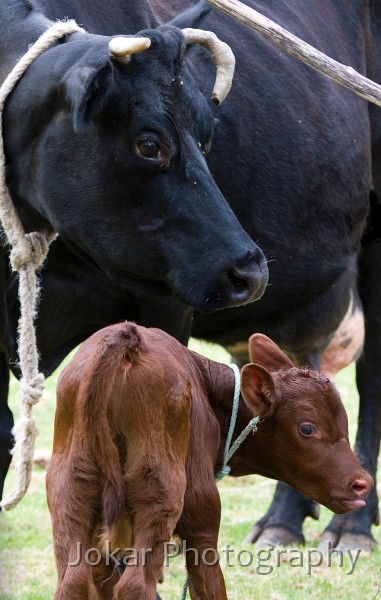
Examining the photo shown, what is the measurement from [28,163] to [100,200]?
0.29 metres

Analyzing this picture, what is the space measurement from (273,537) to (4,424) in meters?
1.70

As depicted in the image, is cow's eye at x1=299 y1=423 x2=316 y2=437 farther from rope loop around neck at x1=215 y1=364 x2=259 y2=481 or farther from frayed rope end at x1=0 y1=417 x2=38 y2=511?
frayed rope end at x1=0 y1=417 x2=38 y2=511

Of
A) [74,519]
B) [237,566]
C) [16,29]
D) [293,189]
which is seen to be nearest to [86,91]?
[16,29]

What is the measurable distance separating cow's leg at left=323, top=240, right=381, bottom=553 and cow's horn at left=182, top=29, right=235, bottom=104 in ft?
7.27

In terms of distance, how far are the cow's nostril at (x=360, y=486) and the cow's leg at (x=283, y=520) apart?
7.70ft

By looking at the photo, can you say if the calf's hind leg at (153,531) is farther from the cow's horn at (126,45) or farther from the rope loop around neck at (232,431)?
the cow's horn at (126,45)

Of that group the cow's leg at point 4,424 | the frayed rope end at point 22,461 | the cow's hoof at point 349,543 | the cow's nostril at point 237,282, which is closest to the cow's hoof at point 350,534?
the cow's hoof at point 349,543

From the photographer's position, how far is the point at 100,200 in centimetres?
359

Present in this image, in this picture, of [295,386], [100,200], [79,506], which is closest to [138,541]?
[79,506]

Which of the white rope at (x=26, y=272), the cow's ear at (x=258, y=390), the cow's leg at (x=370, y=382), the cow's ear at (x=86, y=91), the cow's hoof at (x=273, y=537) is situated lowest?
the cow's hoof at (x=273, y=537)

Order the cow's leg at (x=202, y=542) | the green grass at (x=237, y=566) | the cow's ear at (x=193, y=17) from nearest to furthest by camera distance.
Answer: the cow's leg at (x=202, y=542), the cow's ear at (x=193, y=17), the green grass at (x=237, y=566)

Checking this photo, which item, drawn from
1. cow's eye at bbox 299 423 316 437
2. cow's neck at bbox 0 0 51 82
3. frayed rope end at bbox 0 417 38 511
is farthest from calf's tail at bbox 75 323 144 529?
cow's neck at bbox 0 0 51 82

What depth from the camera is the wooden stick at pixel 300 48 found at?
3.59m

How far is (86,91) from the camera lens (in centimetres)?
343
